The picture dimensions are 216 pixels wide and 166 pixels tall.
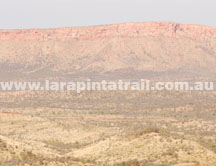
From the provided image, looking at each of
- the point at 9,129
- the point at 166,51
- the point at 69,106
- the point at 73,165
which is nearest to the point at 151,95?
the point at 69,106

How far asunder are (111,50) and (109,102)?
68.3 metres

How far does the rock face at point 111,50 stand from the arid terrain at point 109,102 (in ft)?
0.91

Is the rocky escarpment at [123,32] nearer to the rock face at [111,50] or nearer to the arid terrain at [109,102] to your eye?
the rock face at [111,50]

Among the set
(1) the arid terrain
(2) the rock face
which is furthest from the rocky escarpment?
(1) the arid terrain

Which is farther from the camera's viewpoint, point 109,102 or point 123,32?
point 123,32

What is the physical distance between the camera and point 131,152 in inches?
1485

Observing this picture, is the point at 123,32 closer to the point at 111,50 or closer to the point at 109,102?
the point at 111,50

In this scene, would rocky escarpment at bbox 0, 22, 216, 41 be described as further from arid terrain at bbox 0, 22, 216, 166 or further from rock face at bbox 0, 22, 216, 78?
arid terrain at bbox 0, 22, 216, 166

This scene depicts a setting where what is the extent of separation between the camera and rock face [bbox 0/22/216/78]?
156625 millimetres

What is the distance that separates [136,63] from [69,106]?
64954mm

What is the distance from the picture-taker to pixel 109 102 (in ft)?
331

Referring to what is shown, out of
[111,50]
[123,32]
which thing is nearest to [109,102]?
[111,50]

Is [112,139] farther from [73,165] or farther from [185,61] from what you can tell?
[185,61]

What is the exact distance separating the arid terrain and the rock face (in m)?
0.28
